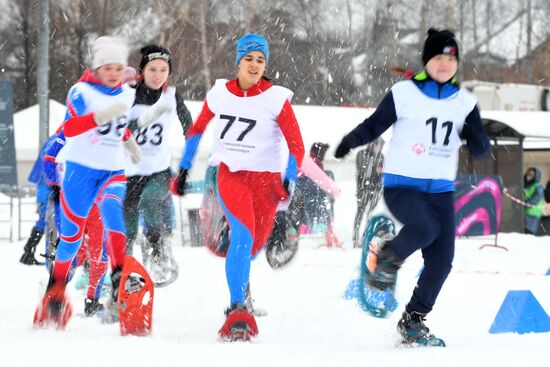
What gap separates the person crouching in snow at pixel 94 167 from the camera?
5098mm

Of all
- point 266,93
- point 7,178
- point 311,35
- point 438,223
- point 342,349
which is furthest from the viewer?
point 311,35

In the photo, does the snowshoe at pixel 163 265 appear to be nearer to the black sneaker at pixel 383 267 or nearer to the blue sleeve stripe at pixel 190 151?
the blue sleeve stripe at pixel 190 151

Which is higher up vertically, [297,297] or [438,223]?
[438,223]

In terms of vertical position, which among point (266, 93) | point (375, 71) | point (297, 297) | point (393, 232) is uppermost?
point (375, 71)

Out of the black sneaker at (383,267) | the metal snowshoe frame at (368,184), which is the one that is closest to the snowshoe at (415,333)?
the black sneaker at (383,267)

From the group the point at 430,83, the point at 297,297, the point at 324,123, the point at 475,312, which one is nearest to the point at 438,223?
the point at 430,83

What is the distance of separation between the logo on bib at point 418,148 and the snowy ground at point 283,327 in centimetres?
98

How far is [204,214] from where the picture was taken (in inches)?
240

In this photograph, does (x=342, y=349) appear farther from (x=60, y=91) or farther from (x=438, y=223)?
(x=60, y=91)

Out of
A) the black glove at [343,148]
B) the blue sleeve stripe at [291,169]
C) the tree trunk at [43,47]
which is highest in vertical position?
the tree trunk at [43,47]

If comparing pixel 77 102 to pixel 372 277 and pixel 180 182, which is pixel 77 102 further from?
pixel 372 277

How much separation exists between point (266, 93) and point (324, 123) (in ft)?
56.9

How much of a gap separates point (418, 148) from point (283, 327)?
4.39 ft

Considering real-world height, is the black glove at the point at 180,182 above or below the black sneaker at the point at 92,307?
above
